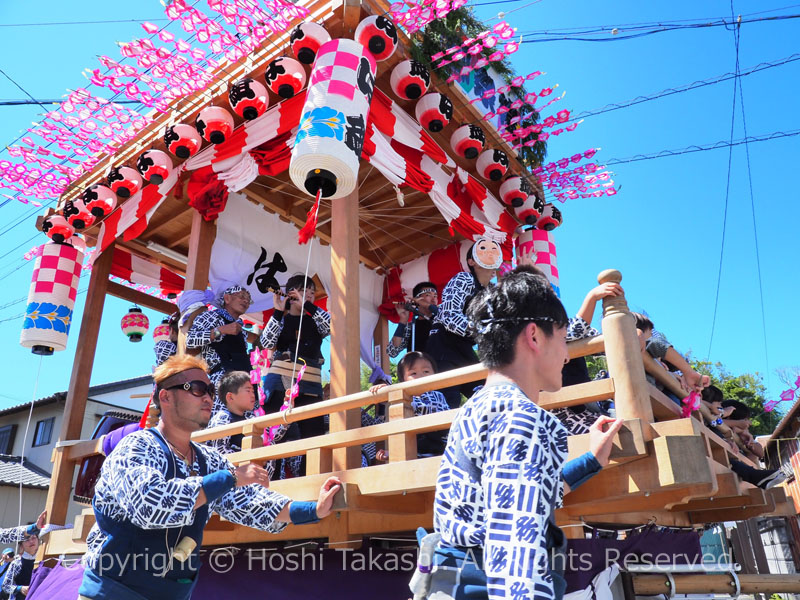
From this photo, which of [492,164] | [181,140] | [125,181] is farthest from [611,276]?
[125,181]

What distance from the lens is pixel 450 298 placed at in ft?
14.2

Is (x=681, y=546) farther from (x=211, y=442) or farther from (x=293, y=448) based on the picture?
(x=211, y=442)

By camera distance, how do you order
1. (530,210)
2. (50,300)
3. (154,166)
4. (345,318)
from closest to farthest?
(345,318) < (154,166) < (50,300) < (530,210)

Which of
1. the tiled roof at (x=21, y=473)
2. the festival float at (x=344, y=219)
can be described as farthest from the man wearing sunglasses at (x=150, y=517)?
the tiled roof at (x=21, y=473)

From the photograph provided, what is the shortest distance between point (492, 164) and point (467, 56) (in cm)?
122

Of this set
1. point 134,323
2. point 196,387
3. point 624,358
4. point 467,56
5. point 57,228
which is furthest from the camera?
point 134,323

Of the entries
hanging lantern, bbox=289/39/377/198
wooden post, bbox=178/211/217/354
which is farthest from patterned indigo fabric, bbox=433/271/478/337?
wooden post, bbox=178/211/217/354

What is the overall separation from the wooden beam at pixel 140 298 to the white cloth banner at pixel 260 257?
2003 millimetres

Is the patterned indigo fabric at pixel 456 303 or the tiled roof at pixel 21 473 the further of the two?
the tiled roof at pixel 21 473

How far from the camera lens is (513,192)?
711cm

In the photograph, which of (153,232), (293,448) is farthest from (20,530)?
(293,448)

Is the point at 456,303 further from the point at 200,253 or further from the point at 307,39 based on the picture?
the point at 200,253

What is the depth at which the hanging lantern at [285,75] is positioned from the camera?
17.2 ft

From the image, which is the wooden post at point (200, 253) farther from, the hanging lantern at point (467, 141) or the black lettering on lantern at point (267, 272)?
the hanging lantern at point (467, 141)
